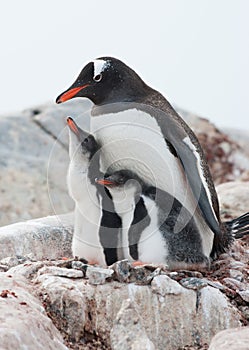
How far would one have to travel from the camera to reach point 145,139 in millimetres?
3648

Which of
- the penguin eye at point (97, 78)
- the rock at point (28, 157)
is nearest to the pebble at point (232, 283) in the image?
the penguin eye at point (97, 78)

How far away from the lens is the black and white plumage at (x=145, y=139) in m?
3.65

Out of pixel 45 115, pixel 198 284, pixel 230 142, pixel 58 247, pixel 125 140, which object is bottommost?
pixel 230 142

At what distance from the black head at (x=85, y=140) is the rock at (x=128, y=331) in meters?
1.00

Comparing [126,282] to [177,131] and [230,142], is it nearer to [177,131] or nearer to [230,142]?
[177,131]

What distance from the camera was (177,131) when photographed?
12.2 ft

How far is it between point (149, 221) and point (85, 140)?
0.54m

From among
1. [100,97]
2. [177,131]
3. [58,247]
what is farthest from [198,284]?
[58,247]

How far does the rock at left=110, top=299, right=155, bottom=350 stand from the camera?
294 centimetres

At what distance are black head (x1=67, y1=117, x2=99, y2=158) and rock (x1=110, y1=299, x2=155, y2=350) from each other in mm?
995

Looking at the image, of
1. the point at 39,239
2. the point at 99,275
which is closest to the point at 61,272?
the point at 99,275

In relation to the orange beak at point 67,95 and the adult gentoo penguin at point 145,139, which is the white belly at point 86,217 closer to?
the adult gentoo penguin at point 145,139

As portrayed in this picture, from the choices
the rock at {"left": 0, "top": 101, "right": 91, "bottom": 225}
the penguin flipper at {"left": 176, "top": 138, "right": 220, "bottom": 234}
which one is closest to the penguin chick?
the penguin flipper at {"left": 176, "top": 138, "right": 220, "bottom": 234}

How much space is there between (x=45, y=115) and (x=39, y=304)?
8627 millimetres
